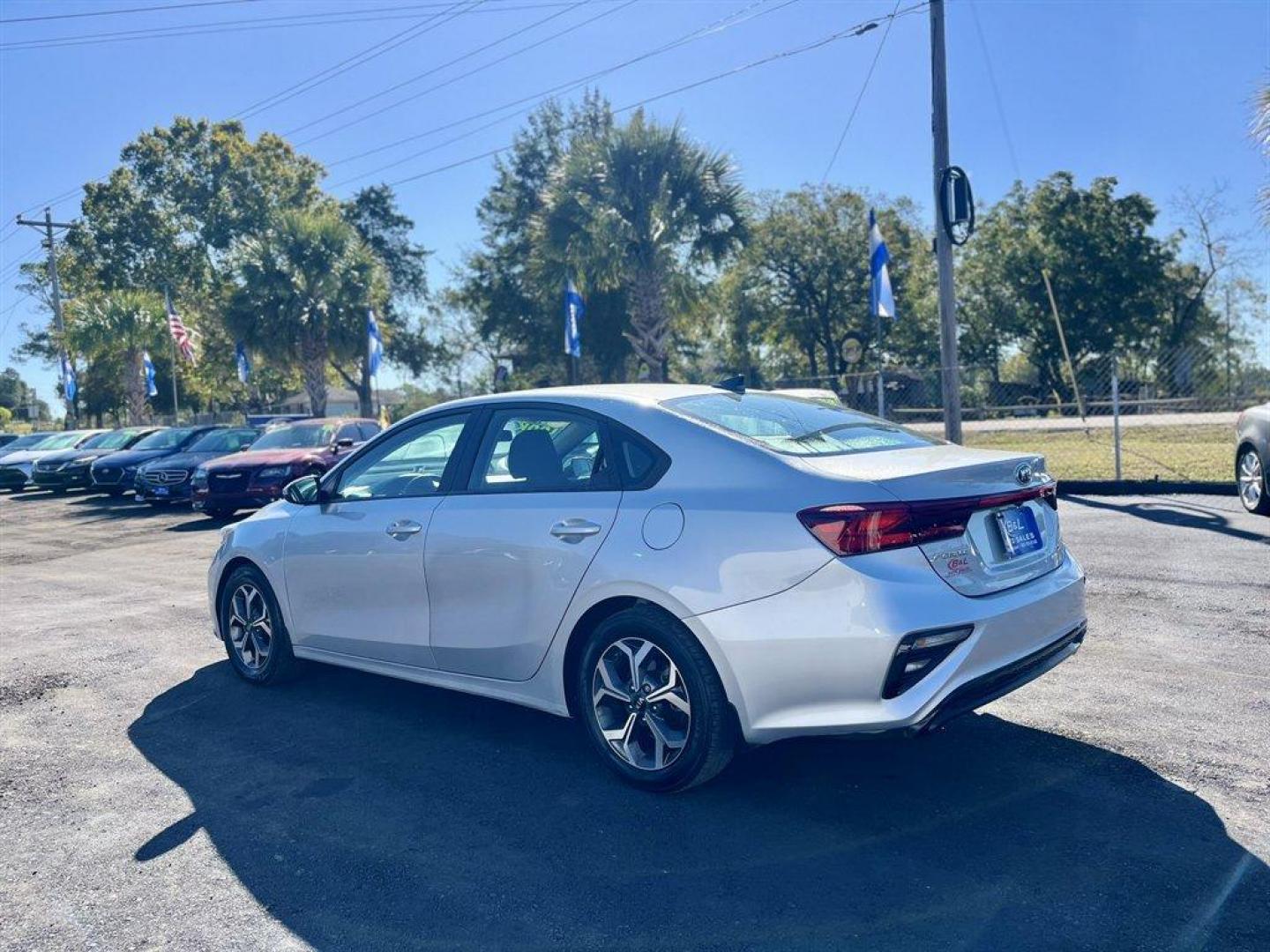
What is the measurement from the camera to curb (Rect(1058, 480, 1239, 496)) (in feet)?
40.9

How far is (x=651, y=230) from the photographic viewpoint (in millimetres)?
23953

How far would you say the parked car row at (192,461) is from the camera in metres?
15.2

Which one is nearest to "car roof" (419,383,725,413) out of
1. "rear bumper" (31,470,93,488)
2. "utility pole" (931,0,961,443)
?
"utility pole" (931,0,961,443)

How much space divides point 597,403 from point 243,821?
2142mm

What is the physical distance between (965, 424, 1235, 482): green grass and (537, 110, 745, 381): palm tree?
7745 millimetres

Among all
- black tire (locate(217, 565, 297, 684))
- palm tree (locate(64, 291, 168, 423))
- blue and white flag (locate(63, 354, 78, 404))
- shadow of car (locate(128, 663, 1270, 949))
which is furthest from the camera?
blue and white flag (locate(63, 354, 78, 404))

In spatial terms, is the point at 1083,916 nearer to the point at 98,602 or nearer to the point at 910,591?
the point at 910,591

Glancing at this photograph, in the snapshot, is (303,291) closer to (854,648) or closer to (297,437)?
(297,437)

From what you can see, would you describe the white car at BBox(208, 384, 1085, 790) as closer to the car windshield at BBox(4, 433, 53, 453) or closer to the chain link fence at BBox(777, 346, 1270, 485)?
the chain link fence at BBox(777, 346, 1270, 485)

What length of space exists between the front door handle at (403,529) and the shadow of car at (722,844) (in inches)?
37.5

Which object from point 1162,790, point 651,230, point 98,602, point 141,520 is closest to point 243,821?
point 1162,790

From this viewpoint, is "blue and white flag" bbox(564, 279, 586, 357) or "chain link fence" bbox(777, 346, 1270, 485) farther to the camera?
"blue and white flag" bbox(564, 279, 586, 357)

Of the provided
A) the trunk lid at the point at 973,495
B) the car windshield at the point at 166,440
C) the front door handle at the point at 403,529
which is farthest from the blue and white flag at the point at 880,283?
the car windshield at the point at 166,440

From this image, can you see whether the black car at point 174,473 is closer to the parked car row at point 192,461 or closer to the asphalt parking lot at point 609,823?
the parked car row at point 192,461
